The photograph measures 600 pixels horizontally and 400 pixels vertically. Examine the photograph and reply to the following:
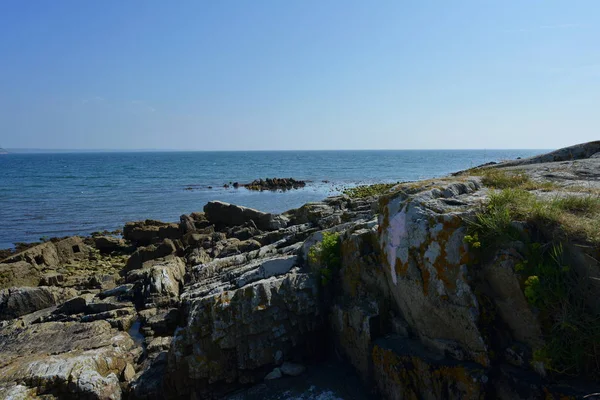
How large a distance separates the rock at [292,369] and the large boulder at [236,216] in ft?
47.0

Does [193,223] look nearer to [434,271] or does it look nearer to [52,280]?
[52,280]

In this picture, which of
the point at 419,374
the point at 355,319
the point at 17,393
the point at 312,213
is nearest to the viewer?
the point at 419,374

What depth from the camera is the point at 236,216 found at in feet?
86.4

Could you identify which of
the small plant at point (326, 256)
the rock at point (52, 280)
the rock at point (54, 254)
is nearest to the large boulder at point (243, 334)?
the small plant at point (326, 256)

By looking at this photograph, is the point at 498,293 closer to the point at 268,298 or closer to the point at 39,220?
the point at 268,298

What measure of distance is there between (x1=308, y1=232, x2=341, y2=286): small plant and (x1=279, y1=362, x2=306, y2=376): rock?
67.0 inches

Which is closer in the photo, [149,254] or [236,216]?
[149,254]

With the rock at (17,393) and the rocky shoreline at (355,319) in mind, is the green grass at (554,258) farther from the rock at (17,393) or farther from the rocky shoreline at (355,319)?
the rock at (17,393)

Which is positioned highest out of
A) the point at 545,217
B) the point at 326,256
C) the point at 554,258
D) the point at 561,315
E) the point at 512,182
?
the point at 512,182

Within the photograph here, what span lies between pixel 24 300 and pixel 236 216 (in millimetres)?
13405

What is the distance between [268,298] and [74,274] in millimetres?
14754

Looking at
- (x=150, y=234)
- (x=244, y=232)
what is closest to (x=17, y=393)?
(x=244, y=232)

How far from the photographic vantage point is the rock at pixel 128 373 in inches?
376

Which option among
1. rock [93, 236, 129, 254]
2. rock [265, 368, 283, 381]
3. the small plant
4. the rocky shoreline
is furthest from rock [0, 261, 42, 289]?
the small plant
